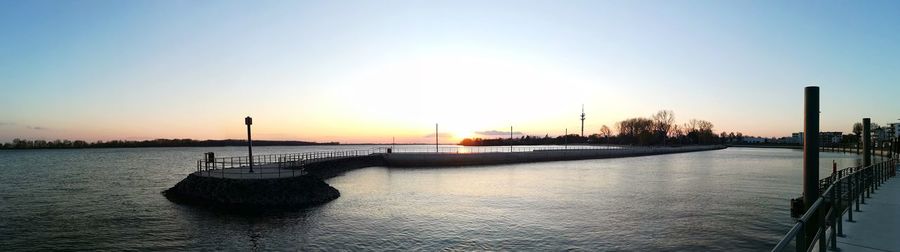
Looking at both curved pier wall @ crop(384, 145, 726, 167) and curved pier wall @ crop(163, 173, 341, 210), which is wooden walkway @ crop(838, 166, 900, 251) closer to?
curved pier wall @ crop(163, 173, 341, 210)

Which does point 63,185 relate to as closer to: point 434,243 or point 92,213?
point 92,213

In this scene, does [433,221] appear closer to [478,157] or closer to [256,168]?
[256,168]

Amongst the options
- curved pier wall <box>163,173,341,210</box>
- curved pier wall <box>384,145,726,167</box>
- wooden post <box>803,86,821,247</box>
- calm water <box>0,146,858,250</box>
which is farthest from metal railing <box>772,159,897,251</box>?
curved pier wall <box>384,145,726,167</box>

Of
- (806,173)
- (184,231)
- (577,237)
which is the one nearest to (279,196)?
(184,231)

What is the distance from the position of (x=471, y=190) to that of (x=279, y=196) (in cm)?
1382

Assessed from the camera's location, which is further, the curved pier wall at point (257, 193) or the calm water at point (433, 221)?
the curved pier wall at point (257, 193)

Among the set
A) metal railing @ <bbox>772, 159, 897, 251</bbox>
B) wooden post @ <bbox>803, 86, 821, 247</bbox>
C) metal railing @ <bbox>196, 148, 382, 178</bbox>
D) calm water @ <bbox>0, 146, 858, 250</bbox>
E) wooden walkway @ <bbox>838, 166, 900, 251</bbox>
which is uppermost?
wooden post @ <bbox>803, 86, 821, 247</bbox>

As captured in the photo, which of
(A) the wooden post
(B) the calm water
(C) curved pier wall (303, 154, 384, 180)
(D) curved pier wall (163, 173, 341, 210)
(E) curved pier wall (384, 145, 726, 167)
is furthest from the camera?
(E) curved pier wall (384, 145, 726, 167)

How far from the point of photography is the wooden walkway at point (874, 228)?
29.6ft

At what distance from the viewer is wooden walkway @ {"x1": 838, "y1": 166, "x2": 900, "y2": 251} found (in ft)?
29.6

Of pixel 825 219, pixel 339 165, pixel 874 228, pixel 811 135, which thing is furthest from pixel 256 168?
pixel 825 219

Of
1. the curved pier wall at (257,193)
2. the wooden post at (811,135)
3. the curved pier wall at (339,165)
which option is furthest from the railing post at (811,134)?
the curved pier wall at (339,165)

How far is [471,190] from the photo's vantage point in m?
36.7

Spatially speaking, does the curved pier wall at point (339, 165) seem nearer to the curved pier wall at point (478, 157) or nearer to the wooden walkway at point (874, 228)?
the curved pier wall at point (478, 157)
